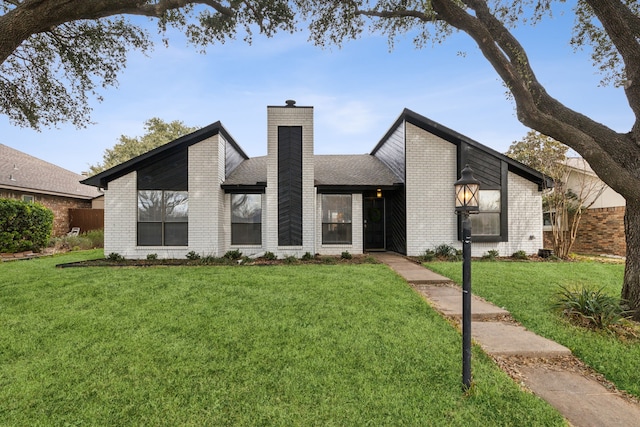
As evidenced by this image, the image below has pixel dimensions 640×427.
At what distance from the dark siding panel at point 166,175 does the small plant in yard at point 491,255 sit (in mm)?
10996

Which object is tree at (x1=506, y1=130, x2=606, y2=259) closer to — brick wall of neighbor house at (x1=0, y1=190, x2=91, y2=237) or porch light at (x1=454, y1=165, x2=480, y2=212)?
porch light at (x1=454, y1=165, x2=480, y2=212)

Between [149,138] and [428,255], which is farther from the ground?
[149,138]

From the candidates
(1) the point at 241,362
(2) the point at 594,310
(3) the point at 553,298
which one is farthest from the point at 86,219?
(2) the point at 594,310

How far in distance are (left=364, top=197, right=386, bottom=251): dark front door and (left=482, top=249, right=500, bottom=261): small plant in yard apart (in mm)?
3880

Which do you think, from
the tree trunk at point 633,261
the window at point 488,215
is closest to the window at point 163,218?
the window at point 488,215

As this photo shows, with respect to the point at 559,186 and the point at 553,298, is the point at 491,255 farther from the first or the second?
the point at 553,298

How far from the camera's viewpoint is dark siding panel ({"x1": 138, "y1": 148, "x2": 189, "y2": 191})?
10.1 m

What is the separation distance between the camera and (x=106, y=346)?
3463mm

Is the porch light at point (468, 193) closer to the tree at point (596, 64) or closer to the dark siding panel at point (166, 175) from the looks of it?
the tree at point (596, 64)

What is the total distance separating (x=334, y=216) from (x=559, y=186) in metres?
8.99

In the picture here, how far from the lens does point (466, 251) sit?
9.04 ft

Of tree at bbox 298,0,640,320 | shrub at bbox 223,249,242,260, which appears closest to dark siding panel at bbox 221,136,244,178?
shrub at bbox 223,249,242,260

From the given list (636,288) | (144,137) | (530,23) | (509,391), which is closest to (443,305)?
(509,391)

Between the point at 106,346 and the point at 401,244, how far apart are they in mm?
9530
